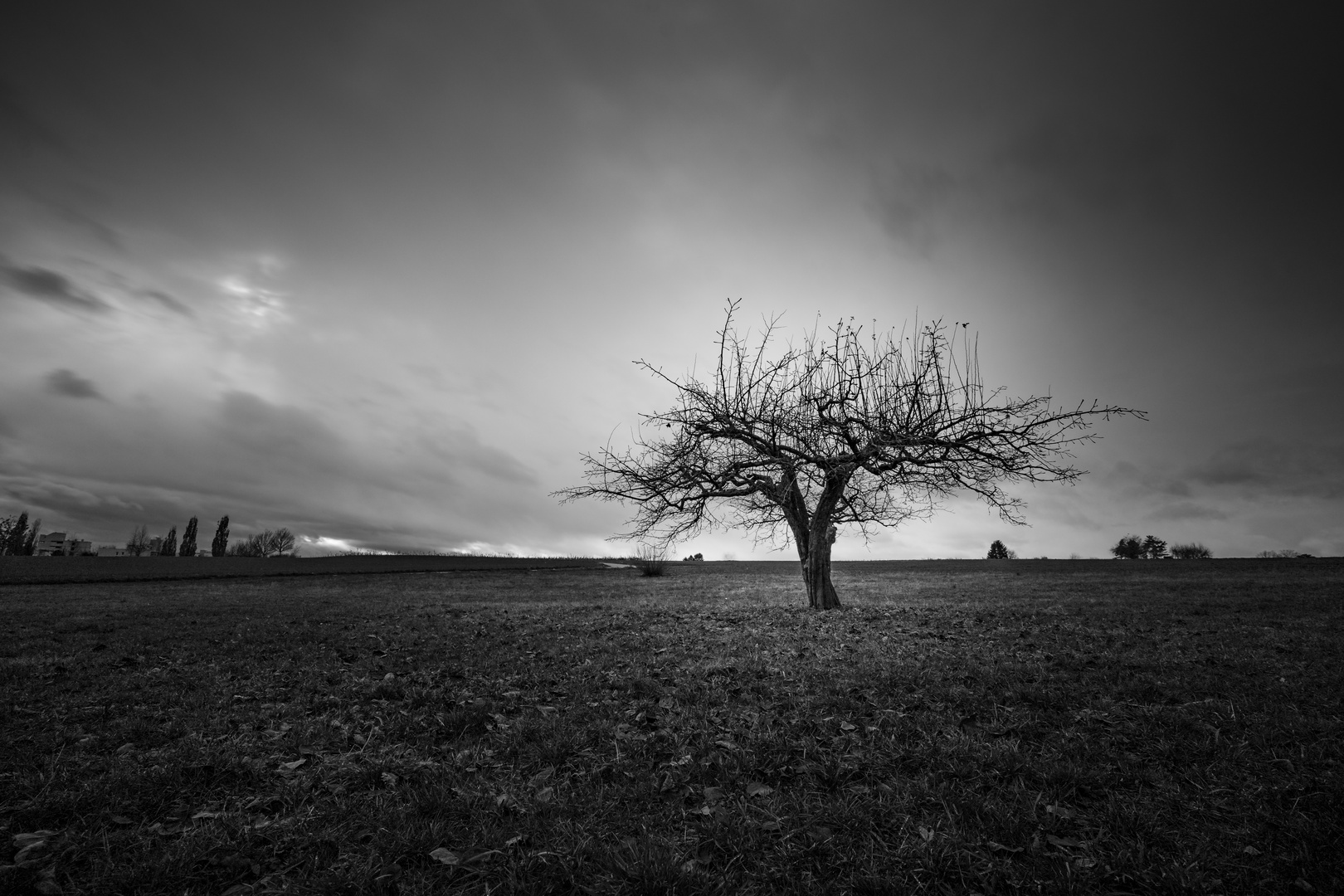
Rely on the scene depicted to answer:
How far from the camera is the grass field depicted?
415cm

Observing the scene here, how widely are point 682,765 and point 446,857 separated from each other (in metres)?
2.38

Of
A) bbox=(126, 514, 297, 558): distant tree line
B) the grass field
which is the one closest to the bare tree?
bbox=(126, 514, 297, 558): distant tree line

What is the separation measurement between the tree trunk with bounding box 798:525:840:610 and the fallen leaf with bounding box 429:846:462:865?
667 inches

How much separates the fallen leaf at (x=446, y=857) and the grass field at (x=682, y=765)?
48 millimetres

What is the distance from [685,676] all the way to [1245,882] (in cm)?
665

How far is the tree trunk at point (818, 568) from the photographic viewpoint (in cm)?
2009

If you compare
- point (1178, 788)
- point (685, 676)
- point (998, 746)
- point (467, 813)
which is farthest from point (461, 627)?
point (1178, 788)

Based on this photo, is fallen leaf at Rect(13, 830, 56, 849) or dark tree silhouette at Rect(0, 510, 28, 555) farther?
dark tree silhouette at Rect(0, 510, 28, 555)

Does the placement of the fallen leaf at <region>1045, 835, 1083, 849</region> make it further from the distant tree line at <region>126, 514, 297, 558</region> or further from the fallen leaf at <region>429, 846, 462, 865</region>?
the distant tree line at <region>126, 514, 297, 558</region>

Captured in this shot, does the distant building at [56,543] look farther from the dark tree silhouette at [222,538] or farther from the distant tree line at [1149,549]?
the distant tree line at [1149,549]

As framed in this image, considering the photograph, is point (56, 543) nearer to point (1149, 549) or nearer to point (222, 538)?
point (222, 538)

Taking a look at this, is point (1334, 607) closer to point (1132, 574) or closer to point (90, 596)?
point (1132, 574)

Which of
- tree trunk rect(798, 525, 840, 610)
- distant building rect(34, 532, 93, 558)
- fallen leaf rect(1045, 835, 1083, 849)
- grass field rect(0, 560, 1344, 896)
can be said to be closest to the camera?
grass field rect(0, 560, 1344, 896)

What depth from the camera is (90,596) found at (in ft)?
90.0
